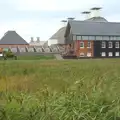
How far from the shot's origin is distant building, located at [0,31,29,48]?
291 ft

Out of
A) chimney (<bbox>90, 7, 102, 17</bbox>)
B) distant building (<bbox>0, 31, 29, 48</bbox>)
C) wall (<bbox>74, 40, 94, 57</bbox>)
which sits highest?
chimney (<bbox>90, 7, 102, 17</bbox>)

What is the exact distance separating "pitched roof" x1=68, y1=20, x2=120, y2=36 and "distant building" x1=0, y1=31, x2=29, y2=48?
19804mm

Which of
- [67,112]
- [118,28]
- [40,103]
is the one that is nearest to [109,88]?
[67,112]

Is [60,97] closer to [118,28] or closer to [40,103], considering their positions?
[40,103]

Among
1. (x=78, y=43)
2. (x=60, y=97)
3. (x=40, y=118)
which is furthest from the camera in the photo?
(x=78, y=43)

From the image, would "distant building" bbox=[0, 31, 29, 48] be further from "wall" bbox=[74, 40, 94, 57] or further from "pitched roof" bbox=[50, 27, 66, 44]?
"wall" bbox=[74, 40, 94, 57]

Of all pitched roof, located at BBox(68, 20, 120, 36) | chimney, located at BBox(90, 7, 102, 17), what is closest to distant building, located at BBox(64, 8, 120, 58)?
pitched roof, located at BBox(68, 20, 120, 36)

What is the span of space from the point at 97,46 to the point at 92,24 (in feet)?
17.5

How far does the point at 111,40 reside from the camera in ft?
255

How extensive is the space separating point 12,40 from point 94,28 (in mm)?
25371

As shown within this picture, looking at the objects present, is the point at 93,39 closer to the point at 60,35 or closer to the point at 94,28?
the point at 94,28

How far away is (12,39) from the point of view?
294ft

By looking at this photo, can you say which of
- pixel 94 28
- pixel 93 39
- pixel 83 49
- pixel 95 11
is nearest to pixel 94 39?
pixel 93 39

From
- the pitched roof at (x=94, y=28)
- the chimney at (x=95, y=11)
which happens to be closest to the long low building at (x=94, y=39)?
the pitched roof at (x=94, y=28)
